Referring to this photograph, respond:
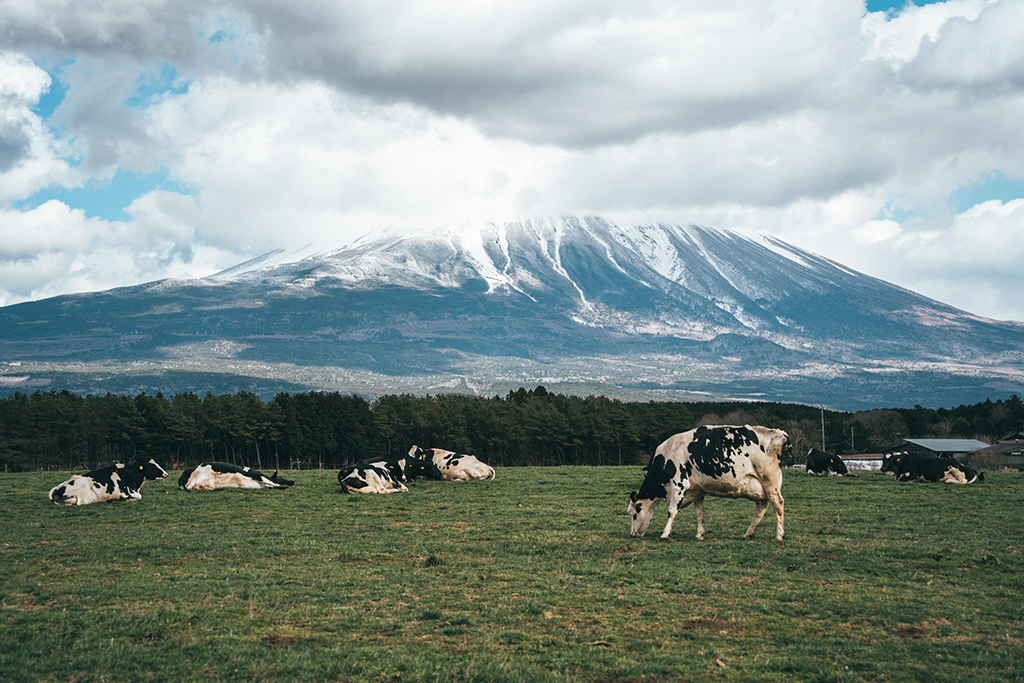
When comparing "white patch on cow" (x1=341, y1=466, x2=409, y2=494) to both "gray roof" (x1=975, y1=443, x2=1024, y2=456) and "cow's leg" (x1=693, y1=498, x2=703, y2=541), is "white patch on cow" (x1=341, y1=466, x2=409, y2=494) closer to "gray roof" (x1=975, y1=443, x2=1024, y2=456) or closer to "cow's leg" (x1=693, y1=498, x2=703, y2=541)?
"cow's leg" (x1=693, y1=498, x2=703, y2=541)

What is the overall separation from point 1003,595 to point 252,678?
970cm

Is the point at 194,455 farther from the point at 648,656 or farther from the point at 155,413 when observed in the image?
the point at 648,656

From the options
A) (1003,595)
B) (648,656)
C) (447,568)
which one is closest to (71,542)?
(447,568)

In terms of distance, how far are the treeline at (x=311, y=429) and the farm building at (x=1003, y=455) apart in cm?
1526

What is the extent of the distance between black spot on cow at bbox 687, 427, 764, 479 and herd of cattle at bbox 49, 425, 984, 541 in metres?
0.02

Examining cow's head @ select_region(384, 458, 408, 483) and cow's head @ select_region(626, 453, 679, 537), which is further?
cow's head @ select_region(384, 458, 408, 483)

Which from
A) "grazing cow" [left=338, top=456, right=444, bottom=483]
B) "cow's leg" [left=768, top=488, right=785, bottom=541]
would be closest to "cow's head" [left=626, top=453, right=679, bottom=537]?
"cow's leg" [left=768, top=488, right=785, bottom=541]

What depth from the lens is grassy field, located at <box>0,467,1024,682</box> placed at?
7902 millimetres

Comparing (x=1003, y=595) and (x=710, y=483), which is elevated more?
(x=710, y=483)

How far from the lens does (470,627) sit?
9.19m

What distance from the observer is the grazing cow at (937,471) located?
28.9 m

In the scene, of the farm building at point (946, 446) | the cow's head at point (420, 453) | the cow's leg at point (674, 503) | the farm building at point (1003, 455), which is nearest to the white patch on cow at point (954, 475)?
the cow's leg at point (674, 503)

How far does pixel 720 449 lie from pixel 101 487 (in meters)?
17.3

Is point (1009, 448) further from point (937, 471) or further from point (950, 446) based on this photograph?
point (937, 471)
